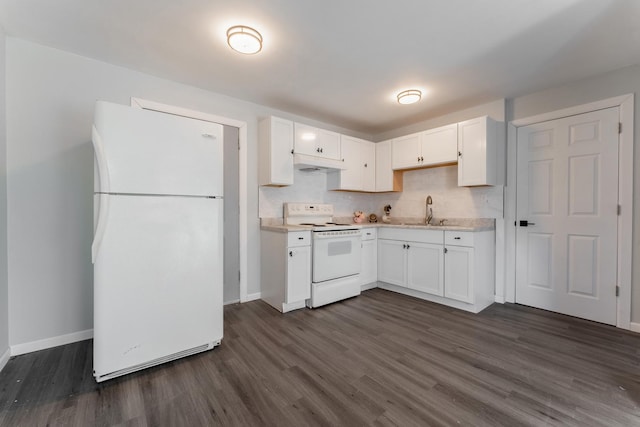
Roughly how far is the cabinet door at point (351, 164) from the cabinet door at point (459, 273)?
→ 157cm

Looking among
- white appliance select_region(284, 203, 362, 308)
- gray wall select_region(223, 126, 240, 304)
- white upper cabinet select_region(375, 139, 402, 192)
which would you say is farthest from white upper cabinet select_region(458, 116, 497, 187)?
gray wall select_region(223, 126, 240, 304)

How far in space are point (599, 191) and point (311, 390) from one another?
327 cm

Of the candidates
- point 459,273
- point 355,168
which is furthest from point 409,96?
point 459,273

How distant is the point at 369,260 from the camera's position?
375 centimetres

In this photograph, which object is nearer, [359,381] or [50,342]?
[359,381]

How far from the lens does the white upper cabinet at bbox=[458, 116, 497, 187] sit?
3066mm

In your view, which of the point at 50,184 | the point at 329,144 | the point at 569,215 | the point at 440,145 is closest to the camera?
the point at 50,184

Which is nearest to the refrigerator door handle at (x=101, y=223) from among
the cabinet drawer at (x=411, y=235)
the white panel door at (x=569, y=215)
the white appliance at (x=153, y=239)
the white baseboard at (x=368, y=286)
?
the white appliance at (x=153, y=239)

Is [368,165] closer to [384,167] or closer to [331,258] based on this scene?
[384,167]

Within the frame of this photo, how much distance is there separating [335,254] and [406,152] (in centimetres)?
182

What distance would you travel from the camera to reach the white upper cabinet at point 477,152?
307cm

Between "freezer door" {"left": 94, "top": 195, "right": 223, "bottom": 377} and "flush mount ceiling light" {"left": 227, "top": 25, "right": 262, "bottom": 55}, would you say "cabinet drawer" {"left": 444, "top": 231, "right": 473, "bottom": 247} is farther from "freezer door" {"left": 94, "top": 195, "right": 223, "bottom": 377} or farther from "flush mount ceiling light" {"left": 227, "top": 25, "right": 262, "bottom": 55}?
"flush mount ceiling light" {"left": 227, "top": 25, "right": 262, "bottom": 55}

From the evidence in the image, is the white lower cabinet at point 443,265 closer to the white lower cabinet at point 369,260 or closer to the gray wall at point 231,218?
the white lower cabinet at point 369,260

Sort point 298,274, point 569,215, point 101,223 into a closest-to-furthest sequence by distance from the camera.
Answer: point 101,223 → point 569,215 → point 298,274
